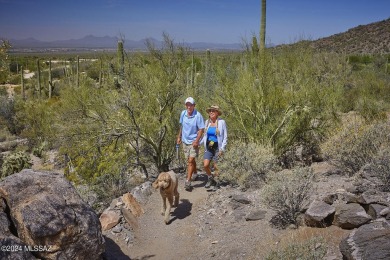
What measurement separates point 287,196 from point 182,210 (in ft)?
7.59

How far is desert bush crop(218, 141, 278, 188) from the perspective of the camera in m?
7.77

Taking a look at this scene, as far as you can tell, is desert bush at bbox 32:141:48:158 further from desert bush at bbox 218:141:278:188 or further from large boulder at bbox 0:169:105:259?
large boulder at bbox 0:169:105:259

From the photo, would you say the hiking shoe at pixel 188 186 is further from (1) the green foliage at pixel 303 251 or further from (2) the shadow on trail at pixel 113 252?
(1) the green foliage at pixel 303 251

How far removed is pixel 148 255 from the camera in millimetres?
6121

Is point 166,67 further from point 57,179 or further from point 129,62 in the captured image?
point 57,179

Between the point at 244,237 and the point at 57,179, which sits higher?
the point at 57,179

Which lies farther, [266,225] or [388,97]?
[388,97]

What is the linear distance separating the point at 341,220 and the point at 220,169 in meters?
3.42

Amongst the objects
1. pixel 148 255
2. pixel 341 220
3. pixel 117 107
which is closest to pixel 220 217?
pixel 148 255

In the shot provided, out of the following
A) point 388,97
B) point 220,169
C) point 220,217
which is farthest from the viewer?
point 388,97

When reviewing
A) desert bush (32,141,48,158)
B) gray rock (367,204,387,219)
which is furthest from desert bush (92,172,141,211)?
desert bush (32,141,48,158)

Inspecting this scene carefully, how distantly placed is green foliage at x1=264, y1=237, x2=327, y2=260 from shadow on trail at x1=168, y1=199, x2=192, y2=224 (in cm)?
268

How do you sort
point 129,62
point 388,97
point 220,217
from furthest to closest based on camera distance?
point 388,97
point 129,62
point 220,217

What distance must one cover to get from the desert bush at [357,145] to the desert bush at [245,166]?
1.37m
